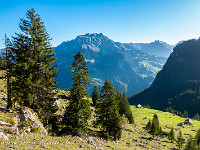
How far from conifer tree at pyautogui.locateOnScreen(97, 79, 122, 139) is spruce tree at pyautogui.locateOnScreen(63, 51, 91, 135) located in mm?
8010

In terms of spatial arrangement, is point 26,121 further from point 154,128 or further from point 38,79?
point 154,128

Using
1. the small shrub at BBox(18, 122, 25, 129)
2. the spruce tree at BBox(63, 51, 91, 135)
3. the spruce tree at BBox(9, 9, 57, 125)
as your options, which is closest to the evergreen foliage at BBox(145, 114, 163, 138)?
the spruce tree at BBox(63, 51, 91, 135)

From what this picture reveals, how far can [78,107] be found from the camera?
2445 centimetres

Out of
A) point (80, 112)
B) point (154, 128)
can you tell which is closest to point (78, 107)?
point (80, 112)

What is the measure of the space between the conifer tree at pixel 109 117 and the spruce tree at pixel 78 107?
8010 millimetres

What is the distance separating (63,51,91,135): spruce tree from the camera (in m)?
24.2

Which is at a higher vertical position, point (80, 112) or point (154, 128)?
point (80, 112)

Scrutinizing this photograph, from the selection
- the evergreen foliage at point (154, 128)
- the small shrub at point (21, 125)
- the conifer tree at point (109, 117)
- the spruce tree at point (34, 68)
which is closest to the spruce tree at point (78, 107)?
the spruce tree at point (34, 68)

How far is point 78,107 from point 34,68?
34.0ft

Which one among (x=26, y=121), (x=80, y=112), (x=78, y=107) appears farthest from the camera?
(x=80, y=112)

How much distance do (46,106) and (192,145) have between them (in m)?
53.8

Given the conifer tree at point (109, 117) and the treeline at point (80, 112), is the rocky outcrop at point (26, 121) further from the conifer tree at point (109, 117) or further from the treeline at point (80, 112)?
the conifer tree at point (109, 117)

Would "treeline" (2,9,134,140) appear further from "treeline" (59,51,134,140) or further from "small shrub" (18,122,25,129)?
"small shrub" (18,122,25,129)

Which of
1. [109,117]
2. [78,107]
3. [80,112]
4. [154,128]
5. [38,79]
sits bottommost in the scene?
[154,128]
